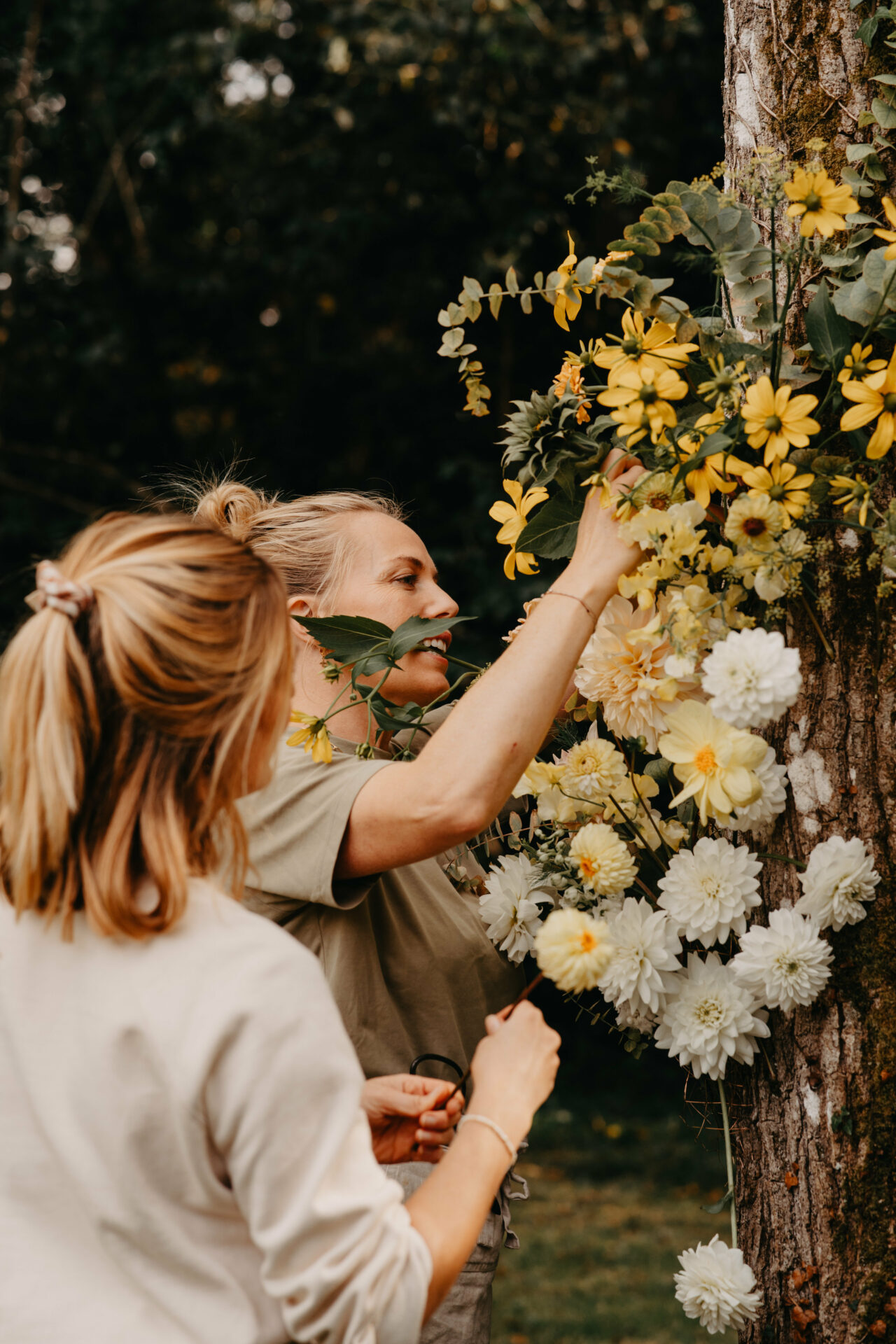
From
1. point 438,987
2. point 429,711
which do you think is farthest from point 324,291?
point 438,987

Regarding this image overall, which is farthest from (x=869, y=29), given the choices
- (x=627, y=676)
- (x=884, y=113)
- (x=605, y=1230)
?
(x=605, y=1230)

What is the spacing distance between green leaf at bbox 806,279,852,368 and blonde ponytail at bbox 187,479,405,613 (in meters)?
0.82

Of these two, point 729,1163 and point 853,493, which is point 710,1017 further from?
point 853,493

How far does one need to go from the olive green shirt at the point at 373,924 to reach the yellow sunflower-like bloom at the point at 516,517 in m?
0.31

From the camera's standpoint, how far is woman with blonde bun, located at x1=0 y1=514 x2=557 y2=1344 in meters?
0.96

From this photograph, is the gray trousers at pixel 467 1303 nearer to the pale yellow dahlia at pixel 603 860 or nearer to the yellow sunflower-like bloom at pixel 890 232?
the pale yellow dahlia at pixel 603 860

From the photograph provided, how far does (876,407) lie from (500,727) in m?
0.52

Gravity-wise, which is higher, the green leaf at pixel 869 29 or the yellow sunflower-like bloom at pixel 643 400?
the green leaf at pixel 869 29

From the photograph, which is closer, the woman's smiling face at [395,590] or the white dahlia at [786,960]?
the white dahlia at [786,960]

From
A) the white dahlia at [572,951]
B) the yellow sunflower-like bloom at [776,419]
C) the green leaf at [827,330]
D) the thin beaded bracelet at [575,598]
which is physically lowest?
the white dahlia at [572,951]

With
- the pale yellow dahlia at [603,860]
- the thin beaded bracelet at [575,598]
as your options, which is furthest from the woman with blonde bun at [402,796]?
the pale yellow dahlia at [603,860]

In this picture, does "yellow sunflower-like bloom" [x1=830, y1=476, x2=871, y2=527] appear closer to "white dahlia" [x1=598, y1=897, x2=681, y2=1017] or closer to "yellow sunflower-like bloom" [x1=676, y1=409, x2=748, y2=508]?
"yellow sunflower-like bloom" [x1=676, y1=409, x2=748, y2=508]

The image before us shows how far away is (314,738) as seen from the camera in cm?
143

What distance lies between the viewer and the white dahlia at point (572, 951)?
3.50 ft
